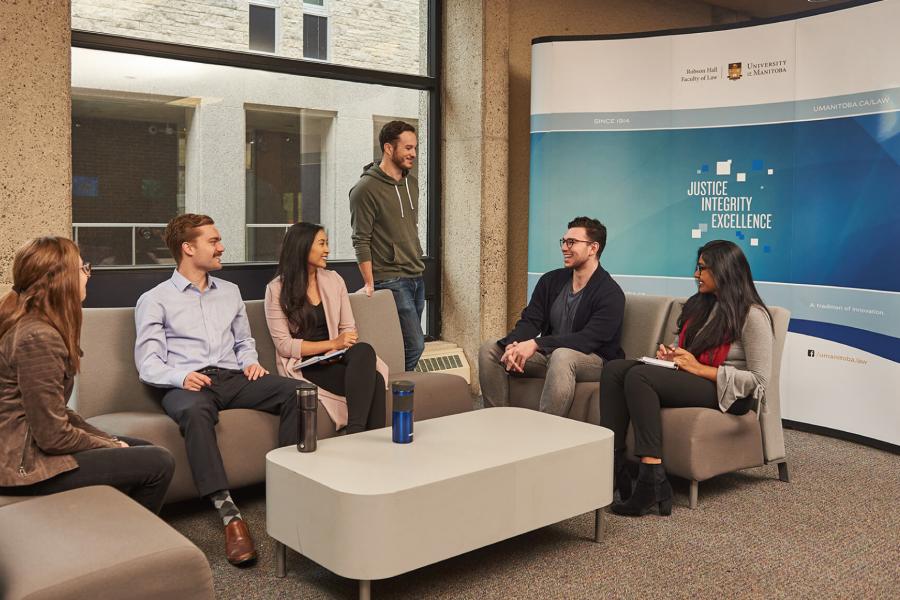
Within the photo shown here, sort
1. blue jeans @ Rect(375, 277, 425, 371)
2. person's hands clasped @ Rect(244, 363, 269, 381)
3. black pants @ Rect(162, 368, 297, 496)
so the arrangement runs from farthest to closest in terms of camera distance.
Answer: blue jeans @ Rect(375, 277, 425, 371) → person's hands clasped @ Rect(244, 363, 269, 381) → black pants @ Rect(162, 368, 297, 496)

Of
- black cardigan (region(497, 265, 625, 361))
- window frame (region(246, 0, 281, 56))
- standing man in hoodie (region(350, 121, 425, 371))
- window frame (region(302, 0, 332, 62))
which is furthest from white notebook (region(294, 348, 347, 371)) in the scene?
window frame (region(302, 0, 332, 62))

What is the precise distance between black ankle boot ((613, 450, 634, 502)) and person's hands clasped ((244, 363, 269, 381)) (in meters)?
1.71

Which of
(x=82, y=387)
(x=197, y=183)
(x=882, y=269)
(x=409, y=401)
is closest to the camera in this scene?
(x=409, y=401)

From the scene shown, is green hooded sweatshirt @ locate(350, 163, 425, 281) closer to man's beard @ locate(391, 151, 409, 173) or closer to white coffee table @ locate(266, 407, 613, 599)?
man's beard @ locate(391, 151, 409, 173)

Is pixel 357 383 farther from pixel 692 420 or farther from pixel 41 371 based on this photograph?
pixel 41 371

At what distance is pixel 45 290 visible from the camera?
2.79 meters

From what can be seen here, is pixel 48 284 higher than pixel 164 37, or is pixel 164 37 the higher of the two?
pixel 164 37

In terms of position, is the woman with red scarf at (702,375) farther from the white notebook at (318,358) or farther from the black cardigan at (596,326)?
the white notebook at (318,358)

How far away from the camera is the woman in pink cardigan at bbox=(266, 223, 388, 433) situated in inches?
167

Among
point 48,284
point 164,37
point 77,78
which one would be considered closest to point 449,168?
point 164,37

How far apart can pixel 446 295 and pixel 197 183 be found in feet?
7.33

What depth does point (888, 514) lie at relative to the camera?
4.00 metres

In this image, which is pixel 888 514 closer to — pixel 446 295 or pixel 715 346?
pixel 715 346

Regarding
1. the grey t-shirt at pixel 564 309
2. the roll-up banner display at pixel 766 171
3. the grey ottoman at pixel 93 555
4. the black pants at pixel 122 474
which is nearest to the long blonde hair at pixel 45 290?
the black pants at pixel 122 474
